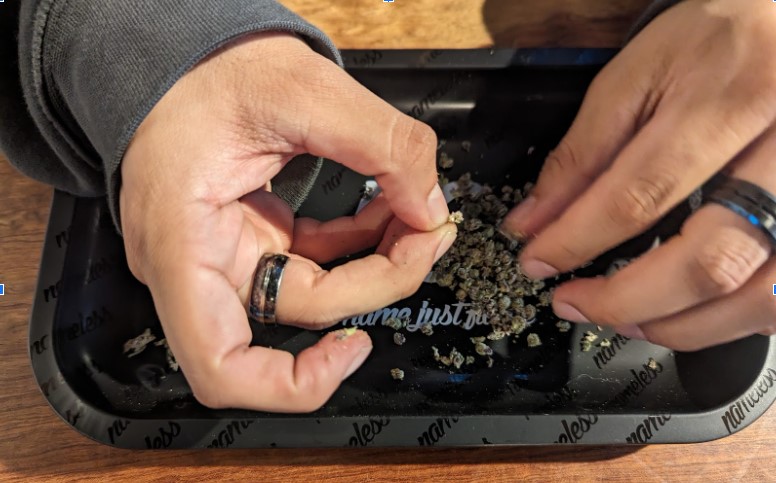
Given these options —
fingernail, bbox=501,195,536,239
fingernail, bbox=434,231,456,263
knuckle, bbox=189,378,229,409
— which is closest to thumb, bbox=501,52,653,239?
fingernail, bbox=501,195,536,239

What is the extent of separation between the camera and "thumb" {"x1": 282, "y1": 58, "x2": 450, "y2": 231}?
49 cm

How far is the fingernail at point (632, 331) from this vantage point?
2.05ft

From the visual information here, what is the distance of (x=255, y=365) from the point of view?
501mm

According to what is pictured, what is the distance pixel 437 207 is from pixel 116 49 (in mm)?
335

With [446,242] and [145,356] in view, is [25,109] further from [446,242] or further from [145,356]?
[446,242]

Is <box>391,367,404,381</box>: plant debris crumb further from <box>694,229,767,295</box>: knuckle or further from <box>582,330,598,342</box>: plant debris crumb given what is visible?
<box>694,229,767,295</box>: knuckle

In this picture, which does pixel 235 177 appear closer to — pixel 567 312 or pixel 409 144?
pixel 409 144

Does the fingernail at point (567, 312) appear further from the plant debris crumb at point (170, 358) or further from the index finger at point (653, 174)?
the plant debris crumb at point (170, 358)

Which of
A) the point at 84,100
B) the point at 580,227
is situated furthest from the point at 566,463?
the point at 84,100

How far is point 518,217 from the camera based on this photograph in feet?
2.18

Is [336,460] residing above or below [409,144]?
below

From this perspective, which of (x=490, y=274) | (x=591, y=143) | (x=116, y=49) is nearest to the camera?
(x=116, y=49)

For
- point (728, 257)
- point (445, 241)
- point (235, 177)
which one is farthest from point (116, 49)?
point (728, 257)

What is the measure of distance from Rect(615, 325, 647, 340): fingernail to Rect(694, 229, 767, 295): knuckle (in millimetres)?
132
